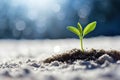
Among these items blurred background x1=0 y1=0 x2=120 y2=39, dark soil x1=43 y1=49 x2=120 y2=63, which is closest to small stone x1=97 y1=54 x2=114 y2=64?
dark soil x1=43 y1=49 x2=120 y2=63

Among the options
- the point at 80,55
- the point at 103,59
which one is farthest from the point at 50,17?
the point at 103,59

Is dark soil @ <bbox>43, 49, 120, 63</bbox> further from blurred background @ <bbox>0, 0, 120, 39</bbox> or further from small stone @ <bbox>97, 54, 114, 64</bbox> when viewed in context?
blurred background @ <bbox>0, 0, 120, 39</bbox>

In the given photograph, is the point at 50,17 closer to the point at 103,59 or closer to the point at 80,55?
the point at 80,55

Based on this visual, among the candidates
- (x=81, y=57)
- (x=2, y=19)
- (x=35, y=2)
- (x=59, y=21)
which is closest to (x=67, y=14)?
(x=59, y=21)

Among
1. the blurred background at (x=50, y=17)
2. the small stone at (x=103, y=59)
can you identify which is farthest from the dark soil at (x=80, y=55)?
the blurred background at (x=50, y=17)

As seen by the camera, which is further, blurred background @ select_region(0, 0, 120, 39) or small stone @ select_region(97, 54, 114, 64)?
blurred background @ select_region(0, 0, 120, 39)

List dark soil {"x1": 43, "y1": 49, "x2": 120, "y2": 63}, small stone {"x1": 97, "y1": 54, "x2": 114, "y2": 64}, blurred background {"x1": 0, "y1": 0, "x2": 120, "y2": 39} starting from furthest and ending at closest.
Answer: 1. blurred background {"x1": 0, "y1": 0, "x2": 120, "y2": 39}
2. dark soil {"x1": 43, "y1": 49, "x2": 120, "y2": 63}
3. small stone {"x1": 97, "y1": 54, "x2": 114, "y2": 64}

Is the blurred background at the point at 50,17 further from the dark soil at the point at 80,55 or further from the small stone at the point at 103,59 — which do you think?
the small stone at the point at 103,59

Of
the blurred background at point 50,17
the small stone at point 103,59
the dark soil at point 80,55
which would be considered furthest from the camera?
the blurred background at point 50,17
